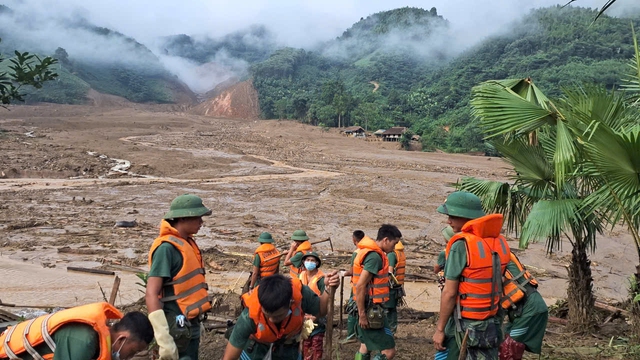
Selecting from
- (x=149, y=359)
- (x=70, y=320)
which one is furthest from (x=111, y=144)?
(x=70, y=320)

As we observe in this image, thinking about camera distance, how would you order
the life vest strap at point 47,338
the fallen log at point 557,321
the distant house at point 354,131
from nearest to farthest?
1. the life vest strap at point 47,338
2. the fallen log at point 557,321
3. the distant house at point 354,131

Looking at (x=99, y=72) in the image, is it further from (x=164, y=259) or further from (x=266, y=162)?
(x=164, y=259)

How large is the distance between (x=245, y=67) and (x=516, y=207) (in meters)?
112

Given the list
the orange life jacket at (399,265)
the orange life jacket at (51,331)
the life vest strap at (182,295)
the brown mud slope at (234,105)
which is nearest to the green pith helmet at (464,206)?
the life vest strap at (182,295)

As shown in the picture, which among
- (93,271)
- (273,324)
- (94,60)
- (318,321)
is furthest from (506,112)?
(94,60)

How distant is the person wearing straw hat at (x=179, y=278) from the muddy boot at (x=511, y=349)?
249 centimetres

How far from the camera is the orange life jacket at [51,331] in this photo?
7.52ft

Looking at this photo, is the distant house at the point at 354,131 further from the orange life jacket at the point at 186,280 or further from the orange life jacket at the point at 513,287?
the orange life jacket at the point at 186,280

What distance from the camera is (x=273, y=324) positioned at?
279 cm

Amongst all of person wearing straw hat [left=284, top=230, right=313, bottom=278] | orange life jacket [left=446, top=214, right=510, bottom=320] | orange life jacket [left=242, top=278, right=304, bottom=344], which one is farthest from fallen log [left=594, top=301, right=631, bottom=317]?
orange life jacket [left=242, top=278, right=304, bottom=344]

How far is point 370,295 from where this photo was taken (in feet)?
13.7

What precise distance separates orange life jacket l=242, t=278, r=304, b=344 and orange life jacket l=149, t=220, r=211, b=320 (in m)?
0.46

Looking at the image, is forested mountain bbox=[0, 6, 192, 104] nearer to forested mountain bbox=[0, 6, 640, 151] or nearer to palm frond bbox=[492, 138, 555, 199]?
forested mountain bbox=[0, 6, 640, 151]

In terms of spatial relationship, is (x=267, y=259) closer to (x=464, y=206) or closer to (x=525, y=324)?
(x=525, y=324)
